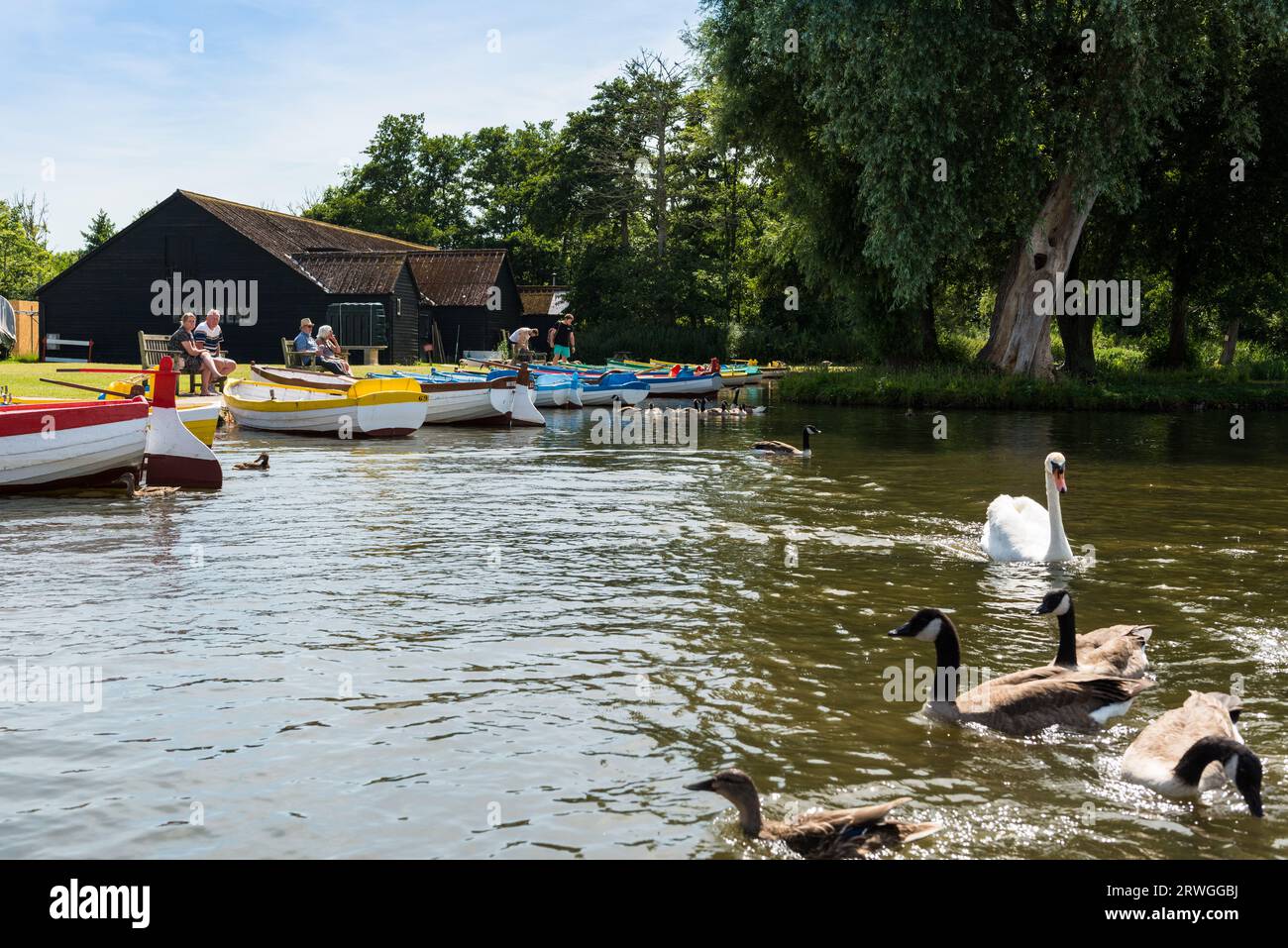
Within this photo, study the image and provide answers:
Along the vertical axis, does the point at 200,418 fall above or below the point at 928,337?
below

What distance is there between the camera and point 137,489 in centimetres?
1611

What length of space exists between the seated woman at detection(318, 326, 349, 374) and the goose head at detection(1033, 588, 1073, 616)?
25.6 metres

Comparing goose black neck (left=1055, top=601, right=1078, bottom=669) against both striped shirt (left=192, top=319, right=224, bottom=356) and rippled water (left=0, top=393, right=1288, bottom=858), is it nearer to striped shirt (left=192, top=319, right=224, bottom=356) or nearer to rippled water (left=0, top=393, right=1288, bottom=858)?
rippled water (left=0, top=393, right=1288, bottom=858)

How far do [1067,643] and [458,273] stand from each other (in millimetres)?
65221

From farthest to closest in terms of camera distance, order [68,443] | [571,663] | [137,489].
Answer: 1. [137,489]
2. [68,443]
3. [571,663]

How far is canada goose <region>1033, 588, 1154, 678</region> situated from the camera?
761 centimetres

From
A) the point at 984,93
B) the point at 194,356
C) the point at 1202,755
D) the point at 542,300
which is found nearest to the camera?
the point at 1202,755

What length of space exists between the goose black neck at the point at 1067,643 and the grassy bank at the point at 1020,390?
27.6m

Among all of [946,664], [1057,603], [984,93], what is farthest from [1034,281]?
[946,664]

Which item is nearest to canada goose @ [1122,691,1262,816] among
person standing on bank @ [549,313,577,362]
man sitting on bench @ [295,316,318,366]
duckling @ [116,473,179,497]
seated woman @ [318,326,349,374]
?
duckling @ [116,473,179,497]

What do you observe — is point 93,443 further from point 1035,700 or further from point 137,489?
point 1035,700

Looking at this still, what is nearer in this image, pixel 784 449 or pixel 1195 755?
pixel 1195 755

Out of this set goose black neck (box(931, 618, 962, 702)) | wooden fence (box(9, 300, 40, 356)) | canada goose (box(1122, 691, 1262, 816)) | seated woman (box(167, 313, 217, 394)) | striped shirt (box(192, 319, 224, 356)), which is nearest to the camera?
canada goose (box(1122, 691, 1262, 816))

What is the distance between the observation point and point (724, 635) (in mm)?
8938
